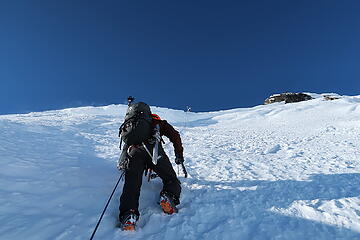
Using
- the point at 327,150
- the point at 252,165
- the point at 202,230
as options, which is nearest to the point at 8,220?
the point at 202,230

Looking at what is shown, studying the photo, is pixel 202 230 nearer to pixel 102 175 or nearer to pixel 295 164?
pixel 102 175

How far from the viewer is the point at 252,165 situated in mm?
5762

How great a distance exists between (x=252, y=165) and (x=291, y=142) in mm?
4060

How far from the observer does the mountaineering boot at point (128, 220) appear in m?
2.76

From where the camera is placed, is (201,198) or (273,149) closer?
(201,198)

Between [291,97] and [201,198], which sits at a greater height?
[291,97]

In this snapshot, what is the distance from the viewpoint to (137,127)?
3680 millimetres

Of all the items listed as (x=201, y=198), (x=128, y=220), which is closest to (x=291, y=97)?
(x=201, y=198)

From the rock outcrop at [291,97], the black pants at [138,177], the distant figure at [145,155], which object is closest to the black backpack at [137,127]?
the distant figure at [145,155]

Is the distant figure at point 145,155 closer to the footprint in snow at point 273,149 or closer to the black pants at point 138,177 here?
the black pants at point 138,177

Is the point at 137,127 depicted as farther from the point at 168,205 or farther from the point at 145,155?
the point at 168,205

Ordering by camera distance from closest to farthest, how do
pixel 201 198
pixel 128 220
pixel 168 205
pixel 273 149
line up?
pixel 128 220, pixel 168 205, pixel 201 198, pixel 273 149

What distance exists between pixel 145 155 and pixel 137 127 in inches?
20.3

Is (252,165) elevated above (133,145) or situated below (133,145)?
below
